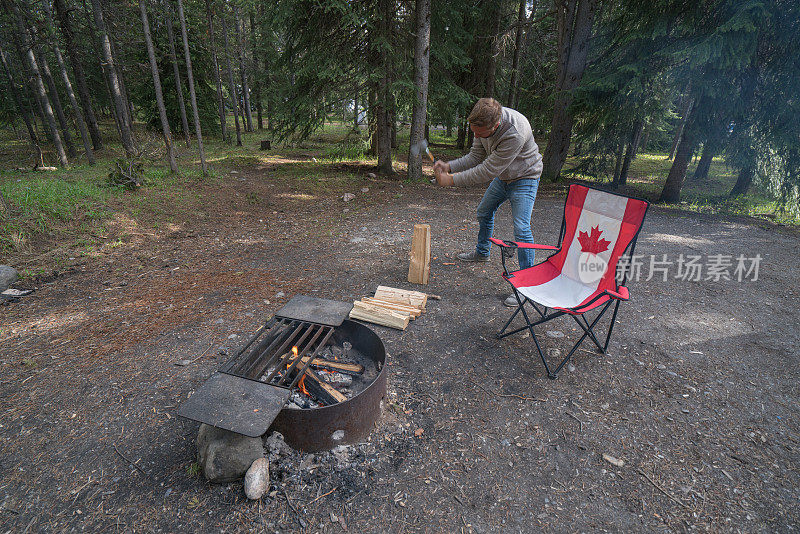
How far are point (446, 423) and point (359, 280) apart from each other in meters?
Answer: 2.32

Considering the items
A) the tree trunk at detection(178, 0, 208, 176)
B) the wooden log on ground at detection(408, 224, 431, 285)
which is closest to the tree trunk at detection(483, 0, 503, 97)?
the tree trunk at detection(178, 0, 208, 176)

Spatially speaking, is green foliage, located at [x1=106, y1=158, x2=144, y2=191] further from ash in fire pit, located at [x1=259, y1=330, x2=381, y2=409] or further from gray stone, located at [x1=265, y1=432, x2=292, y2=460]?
gray stone, located at [x1=265, y1=432, x2=292, y2=460]

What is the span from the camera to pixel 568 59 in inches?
369

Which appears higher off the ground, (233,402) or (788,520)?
(233,402)

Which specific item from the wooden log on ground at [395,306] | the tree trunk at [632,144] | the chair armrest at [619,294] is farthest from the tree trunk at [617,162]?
the wooden log on ground at [395,306]

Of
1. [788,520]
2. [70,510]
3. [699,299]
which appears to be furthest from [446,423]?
[699,299]

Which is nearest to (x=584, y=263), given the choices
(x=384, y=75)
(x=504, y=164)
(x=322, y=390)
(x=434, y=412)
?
(x=504, y=164)

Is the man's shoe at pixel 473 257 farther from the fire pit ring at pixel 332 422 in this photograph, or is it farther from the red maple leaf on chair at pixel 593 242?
the fire pit ring at pixel 332 422

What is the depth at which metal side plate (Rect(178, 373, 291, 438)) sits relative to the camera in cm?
180

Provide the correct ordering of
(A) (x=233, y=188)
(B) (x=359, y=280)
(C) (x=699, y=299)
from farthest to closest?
1. (A) (x=233, y=188)
2. (B) (x=359, y=280)
3. (C) (x=699, y=299)

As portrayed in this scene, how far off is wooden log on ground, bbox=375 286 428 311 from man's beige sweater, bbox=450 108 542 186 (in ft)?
3.95

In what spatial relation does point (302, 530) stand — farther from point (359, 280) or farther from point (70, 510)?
point (359, 280)

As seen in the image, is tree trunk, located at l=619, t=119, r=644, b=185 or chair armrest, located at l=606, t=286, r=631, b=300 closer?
chair armrest, located at l=606, t=286, r=631, b=300

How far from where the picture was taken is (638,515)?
6.31 feet
